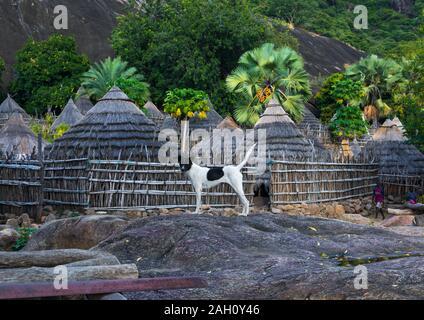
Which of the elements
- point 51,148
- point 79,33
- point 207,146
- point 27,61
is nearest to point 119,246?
point 51,148

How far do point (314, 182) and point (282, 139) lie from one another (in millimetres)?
1800

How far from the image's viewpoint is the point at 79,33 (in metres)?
51.9

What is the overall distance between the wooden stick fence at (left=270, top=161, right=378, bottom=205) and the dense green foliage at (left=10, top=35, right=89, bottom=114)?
21.6 m

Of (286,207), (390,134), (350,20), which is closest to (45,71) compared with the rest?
(390,134)

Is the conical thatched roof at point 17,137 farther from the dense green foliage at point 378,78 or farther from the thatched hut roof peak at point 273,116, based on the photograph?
the dense green foliage at point 378,78

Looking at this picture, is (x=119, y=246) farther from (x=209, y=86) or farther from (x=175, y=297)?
(x=209, y=86)

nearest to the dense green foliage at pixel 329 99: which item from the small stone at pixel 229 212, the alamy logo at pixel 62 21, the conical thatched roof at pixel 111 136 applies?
the alamy logo at pixel 62 21

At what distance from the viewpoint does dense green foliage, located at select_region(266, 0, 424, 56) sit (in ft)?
210

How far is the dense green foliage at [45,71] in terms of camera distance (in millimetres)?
43125

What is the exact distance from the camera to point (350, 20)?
68.9 meters

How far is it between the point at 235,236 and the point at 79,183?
895 centimetres

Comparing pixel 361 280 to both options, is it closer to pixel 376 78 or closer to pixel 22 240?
pixel 22 240

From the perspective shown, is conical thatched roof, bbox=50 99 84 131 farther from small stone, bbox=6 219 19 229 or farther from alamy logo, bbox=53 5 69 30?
small stone, bbox=6 219 19 229

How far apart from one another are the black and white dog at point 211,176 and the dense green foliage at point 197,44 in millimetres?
23171
